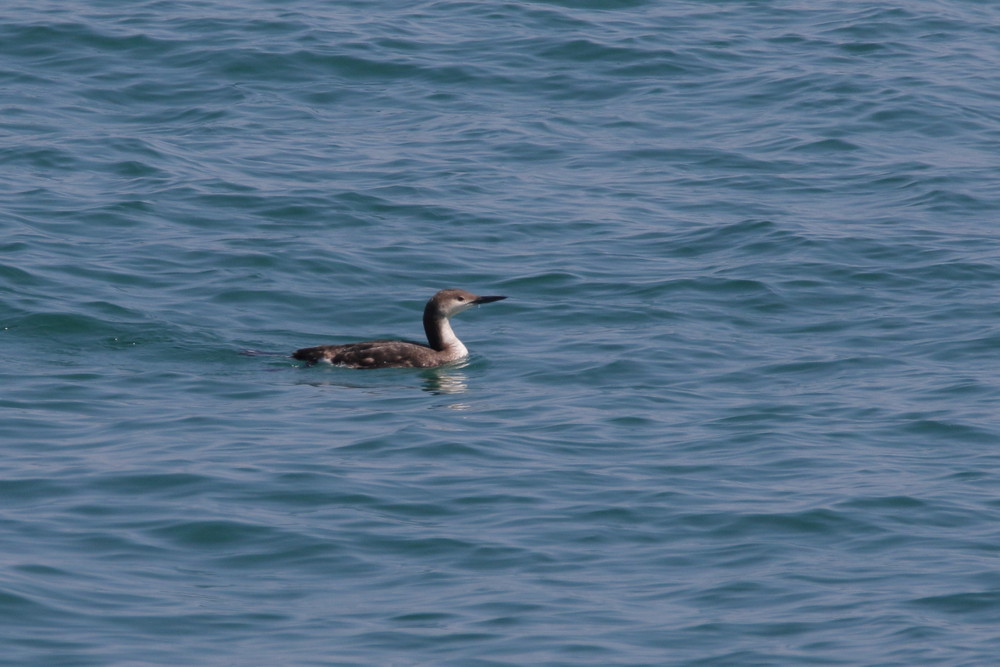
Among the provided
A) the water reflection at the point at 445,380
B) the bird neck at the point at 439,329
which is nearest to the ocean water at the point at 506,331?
the water reflection at the point at 445,380

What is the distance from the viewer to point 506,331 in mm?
14859

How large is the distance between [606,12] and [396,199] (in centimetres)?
823

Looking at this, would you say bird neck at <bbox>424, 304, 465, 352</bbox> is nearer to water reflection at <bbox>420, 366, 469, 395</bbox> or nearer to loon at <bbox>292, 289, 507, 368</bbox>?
loon at <bbox>292, 289, 507, 368</bbox>

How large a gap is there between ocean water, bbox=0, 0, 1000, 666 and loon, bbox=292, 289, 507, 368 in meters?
0.13

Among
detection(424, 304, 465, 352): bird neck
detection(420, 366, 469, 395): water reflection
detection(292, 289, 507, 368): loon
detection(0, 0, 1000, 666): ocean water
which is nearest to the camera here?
detection(0, 0, 1000, 666): ocean water

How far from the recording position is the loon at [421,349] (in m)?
13.6

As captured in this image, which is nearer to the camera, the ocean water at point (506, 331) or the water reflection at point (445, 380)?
the ocean water at point (506, 331)

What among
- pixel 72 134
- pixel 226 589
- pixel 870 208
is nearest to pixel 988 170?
pixel 870 208

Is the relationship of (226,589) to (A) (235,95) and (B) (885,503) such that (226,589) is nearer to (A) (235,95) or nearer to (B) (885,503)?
(B) (885,503)

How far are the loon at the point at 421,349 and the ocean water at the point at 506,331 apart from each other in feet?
0.42

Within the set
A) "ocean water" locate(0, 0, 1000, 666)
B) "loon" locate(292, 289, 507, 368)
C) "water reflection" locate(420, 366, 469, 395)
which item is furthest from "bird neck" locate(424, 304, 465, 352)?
"ocean water" locate(0, 0, 1000, 666)

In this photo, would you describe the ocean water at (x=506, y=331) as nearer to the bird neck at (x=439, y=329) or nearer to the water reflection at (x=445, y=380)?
the water reflection at (x=445, y=380)

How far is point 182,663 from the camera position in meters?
8.08

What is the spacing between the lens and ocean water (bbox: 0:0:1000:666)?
891 centimetres
